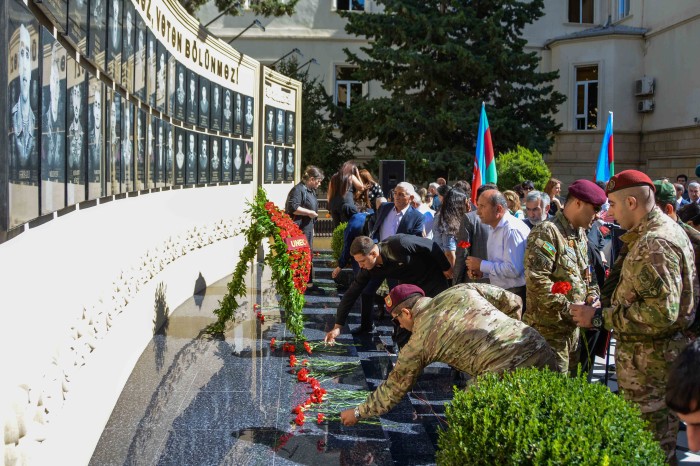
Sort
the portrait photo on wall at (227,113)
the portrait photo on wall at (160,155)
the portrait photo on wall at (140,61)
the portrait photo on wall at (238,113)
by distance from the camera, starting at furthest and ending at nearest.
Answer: the portrait photo on wall at (238,113), the portrait photo on wall at (227,113), the portrait photo on wall at (160,155), the portrait photo on wall at (140,61)

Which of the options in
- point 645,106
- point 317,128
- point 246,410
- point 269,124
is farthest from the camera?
point 645,106

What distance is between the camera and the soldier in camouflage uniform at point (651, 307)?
4734 millimetres

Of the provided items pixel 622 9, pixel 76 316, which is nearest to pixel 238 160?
pixel 76 316

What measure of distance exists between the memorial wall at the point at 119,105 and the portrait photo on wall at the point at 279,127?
3.17ft

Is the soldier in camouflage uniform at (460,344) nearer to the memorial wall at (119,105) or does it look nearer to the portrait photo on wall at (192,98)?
the memorial wall at (119,105)

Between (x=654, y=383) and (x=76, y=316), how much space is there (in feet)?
11.8

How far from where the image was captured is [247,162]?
17.0 metres

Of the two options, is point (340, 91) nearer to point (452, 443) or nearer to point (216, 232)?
point (216, 232)

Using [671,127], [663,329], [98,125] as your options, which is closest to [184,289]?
[98,125]

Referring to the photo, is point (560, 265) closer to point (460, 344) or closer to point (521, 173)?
point (460, 344)

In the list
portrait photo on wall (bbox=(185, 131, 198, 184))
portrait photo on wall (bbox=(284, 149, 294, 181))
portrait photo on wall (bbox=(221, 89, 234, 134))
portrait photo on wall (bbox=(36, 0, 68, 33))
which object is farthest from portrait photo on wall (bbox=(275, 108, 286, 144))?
portrait photo on wall (bbox=(36, 0, 68, 33))

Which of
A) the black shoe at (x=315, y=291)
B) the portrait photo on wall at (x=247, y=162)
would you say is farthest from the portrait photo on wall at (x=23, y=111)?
the portrait photo on wall at (x=247, y=162)

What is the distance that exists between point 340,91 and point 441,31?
745cm

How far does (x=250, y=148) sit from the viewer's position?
17.2 metres
